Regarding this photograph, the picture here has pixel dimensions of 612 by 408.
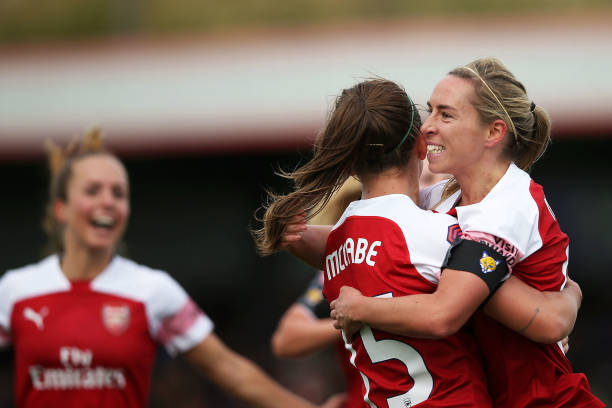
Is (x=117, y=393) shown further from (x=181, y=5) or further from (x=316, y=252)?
(x=181, y=5)

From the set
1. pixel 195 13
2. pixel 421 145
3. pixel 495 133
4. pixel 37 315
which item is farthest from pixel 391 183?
pixel 195 13

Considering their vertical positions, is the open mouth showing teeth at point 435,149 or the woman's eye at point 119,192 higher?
the open mouth showing teeth at point 435,149

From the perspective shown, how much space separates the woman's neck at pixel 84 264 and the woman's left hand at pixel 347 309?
1773mm

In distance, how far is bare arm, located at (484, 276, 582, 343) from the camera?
261 cm

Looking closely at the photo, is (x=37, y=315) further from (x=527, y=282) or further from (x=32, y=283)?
(x=527, y=282)

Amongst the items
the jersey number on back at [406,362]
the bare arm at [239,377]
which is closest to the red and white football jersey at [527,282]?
the jersey number on back at [406,362]

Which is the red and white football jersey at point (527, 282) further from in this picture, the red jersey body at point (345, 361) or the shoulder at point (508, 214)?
the red jersey body at point (345, 361)

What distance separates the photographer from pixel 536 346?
110 inches

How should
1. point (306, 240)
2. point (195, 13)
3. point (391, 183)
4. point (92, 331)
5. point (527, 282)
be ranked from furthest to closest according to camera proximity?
point (195, 13), point (92, 331), point (306, 240), point (391, 183), point (527, 282)

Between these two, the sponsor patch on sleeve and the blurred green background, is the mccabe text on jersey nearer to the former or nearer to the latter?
the sponsor patch on sleeve

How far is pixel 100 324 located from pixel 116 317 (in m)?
0.08

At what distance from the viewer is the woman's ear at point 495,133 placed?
2.85 metres

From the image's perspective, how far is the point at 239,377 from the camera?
3965 millimetres

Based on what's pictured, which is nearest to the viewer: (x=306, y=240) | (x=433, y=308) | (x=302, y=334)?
(x=433, y=308)
